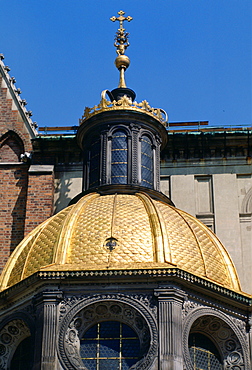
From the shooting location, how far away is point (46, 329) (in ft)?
75.0

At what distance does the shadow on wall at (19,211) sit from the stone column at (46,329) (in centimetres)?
797

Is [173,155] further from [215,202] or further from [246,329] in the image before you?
[246,329]

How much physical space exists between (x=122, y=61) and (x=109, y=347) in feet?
36.7

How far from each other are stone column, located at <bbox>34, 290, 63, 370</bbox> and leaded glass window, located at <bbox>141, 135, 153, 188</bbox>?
20.5ft

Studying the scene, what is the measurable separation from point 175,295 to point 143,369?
6.28 ft

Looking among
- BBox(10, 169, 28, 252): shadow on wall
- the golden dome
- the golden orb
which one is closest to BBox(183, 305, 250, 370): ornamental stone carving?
the golden dome

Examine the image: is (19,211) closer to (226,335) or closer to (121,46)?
(121,46)

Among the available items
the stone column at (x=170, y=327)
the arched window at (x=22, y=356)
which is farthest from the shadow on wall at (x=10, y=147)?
the stone column at (x=170, y=327)

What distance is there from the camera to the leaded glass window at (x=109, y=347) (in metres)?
23.0

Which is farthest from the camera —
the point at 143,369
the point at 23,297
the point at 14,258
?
the point at 14,258

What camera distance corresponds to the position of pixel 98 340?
23.4 meters

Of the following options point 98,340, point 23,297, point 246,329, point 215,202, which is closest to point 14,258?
point 23,297

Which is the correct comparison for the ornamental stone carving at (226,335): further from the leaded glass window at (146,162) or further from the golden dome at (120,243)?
the leaded glass window at (146,162)

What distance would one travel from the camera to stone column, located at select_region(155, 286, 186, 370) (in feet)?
72.9
